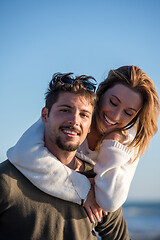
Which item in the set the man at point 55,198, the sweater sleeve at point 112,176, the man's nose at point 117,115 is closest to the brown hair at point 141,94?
the man's nose at point 117,115

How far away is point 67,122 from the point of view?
2.54 meters

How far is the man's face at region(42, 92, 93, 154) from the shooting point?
255 cm

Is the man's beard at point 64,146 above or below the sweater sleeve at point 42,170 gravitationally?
above

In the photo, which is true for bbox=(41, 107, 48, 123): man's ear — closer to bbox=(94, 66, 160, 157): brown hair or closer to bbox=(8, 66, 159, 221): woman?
bbox=(8, 66, 159, 221): woman

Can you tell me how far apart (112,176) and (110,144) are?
1.19ft

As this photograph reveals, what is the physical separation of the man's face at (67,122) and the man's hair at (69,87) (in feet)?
Result: 0.15

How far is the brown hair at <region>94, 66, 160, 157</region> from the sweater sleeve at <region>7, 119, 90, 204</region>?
1.04 meters

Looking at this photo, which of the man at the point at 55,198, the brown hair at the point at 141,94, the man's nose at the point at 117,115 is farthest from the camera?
the brown hair at the point at 141,94

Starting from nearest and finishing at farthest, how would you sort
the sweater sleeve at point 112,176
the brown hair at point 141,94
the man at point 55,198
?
the man at point 55,198
the sweater sleeve at point 112,176
the brown hair at point 141,94

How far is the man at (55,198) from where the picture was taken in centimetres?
234

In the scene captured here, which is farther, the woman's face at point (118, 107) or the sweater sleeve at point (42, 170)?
the woman's face at point (118, 107)

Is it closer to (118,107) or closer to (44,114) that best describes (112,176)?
(44,114)

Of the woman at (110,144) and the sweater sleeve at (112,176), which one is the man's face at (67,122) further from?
the sweater sleeve at (112,176)

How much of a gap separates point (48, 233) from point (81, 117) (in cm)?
99
